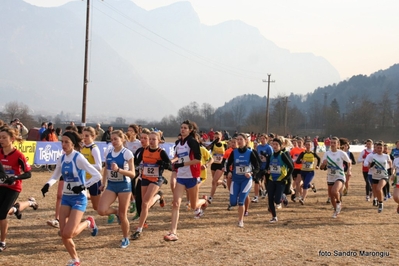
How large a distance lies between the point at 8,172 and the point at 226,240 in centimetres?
408

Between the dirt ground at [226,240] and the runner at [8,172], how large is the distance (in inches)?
23.3

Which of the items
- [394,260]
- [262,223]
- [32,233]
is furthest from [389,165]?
[32,233]

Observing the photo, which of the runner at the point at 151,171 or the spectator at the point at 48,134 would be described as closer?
the runner at the point at 151,171

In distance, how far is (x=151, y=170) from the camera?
28.1 ft

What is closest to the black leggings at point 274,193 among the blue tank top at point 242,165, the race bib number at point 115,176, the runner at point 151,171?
the blue tank top at point 242,165

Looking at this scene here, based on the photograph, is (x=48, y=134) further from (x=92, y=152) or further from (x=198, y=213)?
(x=92, y=152)

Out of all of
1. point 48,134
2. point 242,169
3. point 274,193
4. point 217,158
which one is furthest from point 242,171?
point 48,134

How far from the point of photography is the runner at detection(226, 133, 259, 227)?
388 inches

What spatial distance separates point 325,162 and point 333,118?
110m

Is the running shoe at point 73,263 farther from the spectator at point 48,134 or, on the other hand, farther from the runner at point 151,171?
the spectator at point 48,134

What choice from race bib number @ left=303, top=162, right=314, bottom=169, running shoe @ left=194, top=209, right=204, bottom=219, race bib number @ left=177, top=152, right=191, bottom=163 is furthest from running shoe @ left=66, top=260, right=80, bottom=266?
race bib number @ left=303, top=162, right=314, bottom=169

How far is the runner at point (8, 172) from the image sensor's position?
7.31 meters

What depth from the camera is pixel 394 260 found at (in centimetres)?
764

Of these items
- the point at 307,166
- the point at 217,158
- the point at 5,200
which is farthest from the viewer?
the point at 307,166
